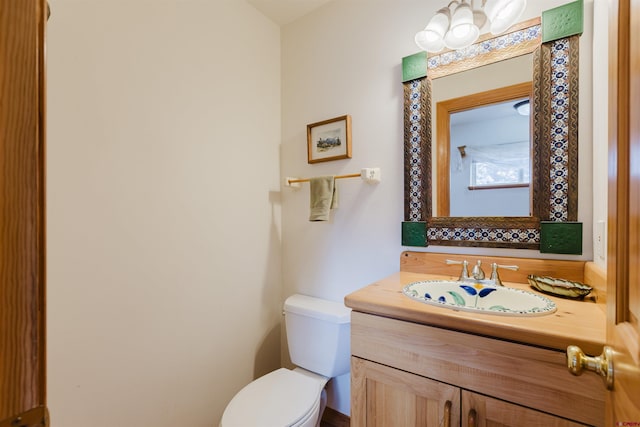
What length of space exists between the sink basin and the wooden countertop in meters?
0.05

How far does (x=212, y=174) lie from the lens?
141 cm

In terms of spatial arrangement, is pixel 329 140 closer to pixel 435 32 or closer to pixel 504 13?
pixel 435 32

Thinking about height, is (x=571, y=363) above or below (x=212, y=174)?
below

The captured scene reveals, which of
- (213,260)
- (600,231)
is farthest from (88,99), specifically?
(600,231)

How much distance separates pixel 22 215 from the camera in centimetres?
35

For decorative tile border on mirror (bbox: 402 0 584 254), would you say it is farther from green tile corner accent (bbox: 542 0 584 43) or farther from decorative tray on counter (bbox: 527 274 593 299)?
decorative tray on counter (bbox: 527 274 593 299)

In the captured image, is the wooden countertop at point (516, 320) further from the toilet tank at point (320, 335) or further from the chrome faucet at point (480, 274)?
the toilet tank at point (320, 335)

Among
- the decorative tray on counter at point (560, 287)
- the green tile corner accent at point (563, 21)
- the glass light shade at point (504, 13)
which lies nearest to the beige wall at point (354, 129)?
the decorative tray on counter at point (560, 287)

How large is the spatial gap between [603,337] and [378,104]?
1222mm

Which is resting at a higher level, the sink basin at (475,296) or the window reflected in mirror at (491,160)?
the window reflected in mirror at (491,160)

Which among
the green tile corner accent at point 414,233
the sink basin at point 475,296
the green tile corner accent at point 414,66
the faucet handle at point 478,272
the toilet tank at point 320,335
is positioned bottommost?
the toilet tank at point 320,335

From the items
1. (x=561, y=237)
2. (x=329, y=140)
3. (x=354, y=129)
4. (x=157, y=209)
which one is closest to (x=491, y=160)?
(x=561, y=237)

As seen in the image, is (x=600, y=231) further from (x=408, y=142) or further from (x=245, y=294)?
(x=245, y=294)

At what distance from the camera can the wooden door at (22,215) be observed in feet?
1.12
